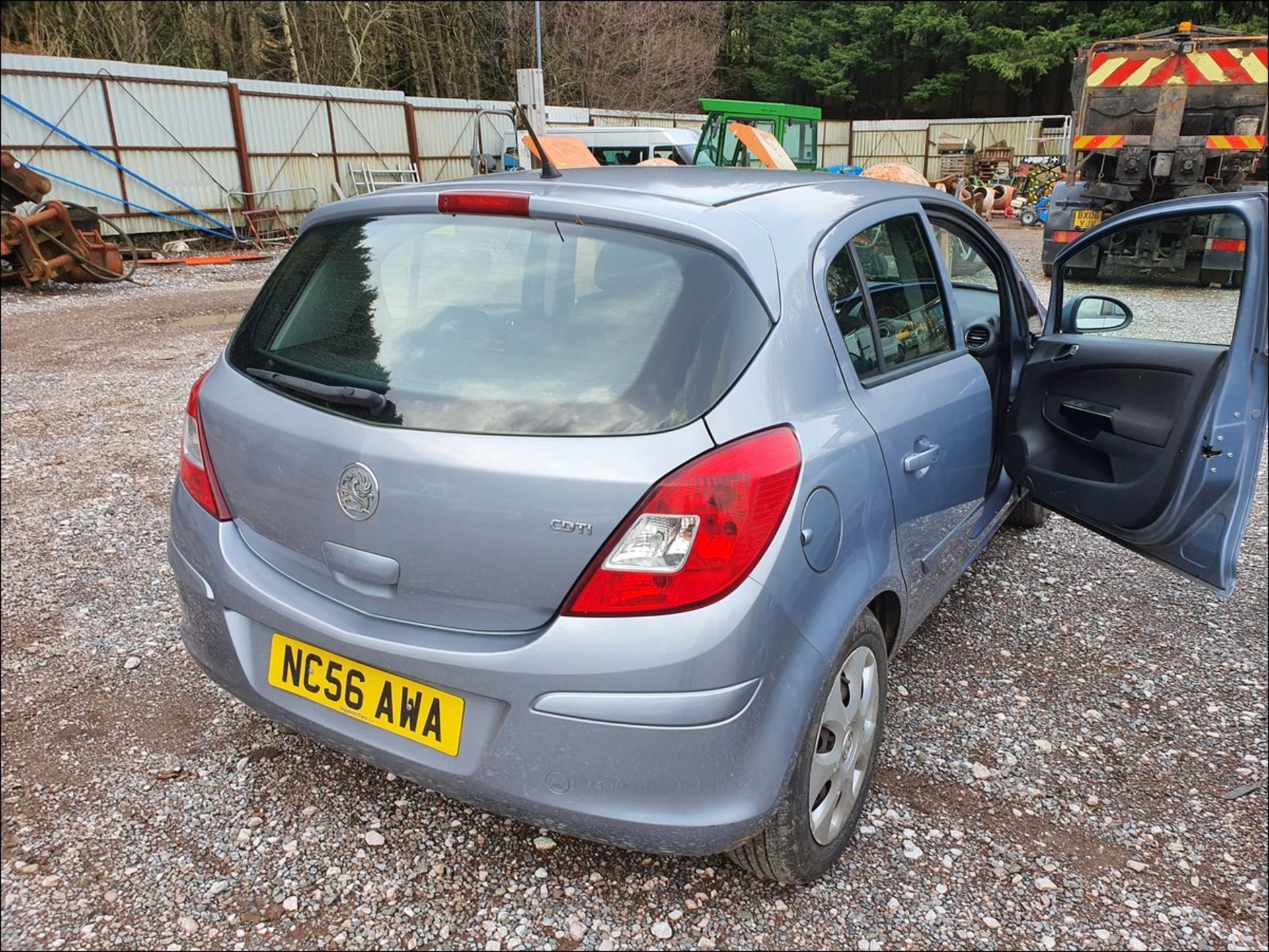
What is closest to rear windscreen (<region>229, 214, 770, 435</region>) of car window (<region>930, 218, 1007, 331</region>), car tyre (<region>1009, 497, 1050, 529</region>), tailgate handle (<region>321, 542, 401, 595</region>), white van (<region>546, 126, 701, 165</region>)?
tailgate handle (<region>321, 542, 401, 595</region>)

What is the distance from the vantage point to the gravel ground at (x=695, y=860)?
7.12 ft

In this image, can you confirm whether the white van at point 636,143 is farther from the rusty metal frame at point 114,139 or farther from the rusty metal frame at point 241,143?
the rusty metal frame at point 114,139

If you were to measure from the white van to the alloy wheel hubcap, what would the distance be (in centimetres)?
1635

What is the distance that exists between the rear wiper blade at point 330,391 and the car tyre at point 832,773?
1138 millimetres

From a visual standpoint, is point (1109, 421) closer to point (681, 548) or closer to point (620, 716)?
point (681, 548)

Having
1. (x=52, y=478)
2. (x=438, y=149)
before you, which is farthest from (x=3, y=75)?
(x=52, y=478)

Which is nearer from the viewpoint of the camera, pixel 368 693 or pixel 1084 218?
pixel 368 693

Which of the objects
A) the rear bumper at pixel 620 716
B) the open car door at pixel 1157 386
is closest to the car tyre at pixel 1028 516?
the open car door at pixel 1157 386

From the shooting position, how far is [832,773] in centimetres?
224

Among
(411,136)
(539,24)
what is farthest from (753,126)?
(539,24)

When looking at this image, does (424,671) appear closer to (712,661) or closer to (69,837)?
(712,661)

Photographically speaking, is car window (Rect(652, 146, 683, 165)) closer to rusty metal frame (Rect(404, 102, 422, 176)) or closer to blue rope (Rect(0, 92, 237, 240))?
rusty metal frame (Rect(404, 102, 422, 176))

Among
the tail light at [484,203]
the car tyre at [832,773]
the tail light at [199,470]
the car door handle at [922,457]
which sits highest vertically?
the tail light at [484,203]

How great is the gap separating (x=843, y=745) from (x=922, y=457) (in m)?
0.80
